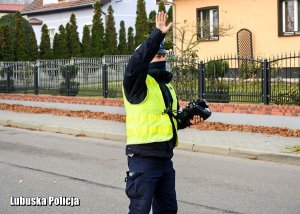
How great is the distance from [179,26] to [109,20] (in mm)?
10094

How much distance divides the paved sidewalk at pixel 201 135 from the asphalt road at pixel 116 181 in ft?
0.87

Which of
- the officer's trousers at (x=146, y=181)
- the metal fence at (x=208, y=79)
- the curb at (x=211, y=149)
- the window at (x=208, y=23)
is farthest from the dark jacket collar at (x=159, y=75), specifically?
the window at (x=208, y=23)

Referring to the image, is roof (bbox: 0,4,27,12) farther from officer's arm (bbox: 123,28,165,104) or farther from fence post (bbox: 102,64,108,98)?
officer's arm (bbox: 123,28,165,104)

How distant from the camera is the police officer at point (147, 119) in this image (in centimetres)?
415

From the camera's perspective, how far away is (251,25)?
2255cm

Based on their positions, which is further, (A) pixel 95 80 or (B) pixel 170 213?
(A) pixel 95 80

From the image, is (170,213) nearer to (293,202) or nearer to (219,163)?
(293,202)

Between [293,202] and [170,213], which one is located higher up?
[170,213]

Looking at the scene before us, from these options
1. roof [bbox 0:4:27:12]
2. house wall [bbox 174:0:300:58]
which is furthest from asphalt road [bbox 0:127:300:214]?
roof [bbox 0:4:27:12]

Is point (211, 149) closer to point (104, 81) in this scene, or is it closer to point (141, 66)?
point (141, 66)

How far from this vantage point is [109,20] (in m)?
34.6

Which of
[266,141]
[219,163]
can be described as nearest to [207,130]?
[266,141]

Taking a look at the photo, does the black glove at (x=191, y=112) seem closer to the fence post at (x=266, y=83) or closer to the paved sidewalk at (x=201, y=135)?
the paved sidewalk at (x=201, y=135)

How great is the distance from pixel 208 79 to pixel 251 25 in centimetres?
869
